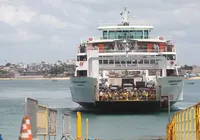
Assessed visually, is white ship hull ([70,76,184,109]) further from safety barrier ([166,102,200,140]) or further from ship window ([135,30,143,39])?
safety barrier ([166,102,200,140])

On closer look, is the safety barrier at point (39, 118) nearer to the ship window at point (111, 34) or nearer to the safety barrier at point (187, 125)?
the safety barrier at point (187, 125)

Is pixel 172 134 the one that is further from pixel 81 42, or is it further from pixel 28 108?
pixel 81 42

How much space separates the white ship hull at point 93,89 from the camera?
45.7m

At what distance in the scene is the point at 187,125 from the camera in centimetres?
1645

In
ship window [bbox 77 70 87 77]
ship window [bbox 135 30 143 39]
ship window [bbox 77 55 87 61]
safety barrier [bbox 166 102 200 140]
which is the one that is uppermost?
ship window [bbox 135 30 143 39]

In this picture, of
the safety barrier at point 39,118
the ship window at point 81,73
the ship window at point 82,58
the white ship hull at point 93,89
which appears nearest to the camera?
the safety barrier at point 39,118

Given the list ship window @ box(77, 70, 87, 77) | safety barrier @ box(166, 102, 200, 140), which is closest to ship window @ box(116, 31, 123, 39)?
ship window @ box(77, 70, 87, 77)

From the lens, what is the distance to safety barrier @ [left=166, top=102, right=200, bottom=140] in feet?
45.0

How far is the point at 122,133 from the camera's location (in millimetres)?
35844

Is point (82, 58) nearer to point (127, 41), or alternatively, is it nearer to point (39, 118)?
point (127, 41)

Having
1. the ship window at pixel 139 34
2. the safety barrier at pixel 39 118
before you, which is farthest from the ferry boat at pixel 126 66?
the safety barrier at pixel 39 118

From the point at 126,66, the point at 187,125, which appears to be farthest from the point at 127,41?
the point at 187,125

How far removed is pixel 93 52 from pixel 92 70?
1.46 meters

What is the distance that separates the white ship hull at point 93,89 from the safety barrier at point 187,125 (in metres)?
23.4
